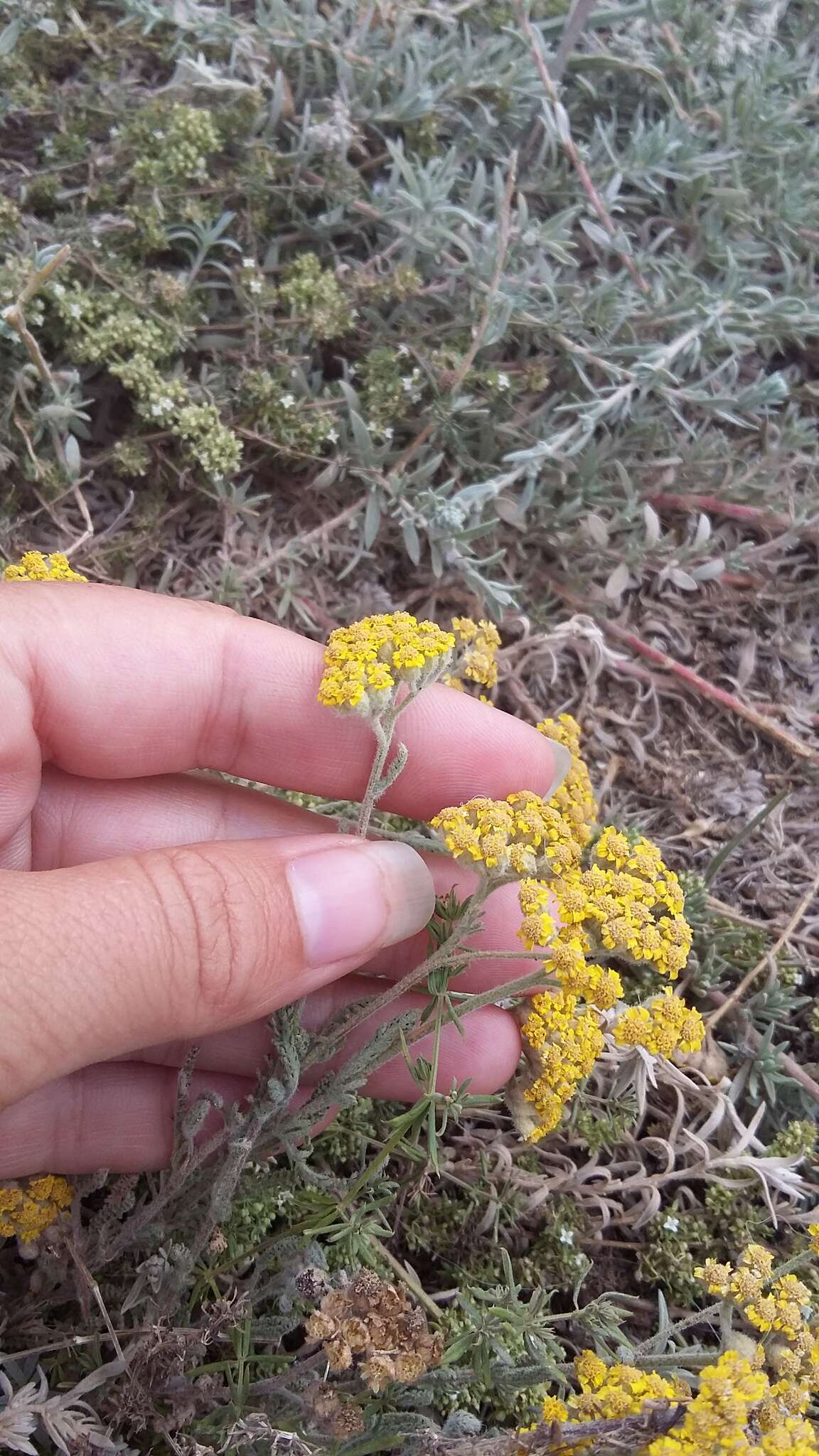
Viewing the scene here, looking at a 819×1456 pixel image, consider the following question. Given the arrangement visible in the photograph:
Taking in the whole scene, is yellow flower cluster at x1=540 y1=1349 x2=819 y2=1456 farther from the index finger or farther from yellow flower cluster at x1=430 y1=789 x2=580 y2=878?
the index finger

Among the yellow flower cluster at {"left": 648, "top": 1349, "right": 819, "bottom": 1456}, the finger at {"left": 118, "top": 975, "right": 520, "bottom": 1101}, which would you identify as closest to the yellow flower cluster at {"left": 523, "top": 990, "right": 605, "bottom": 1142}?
the finger at {"left": 118, "top": 975, "right": 520, "bottom": 1101}

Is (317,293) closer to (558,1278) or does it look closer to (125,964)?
(125,964)

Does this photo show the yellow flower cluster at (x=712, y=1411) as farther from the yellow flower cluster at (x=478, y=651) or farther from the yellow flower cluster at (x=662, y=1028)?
the yellow flower cluster at (x=478, y=651)

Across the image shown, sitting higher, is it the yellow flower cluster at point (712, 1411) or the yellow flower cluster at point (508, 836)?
the yellow flower cluster at point (508, 836)

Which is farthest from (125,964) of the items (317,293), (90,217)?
(90,217)

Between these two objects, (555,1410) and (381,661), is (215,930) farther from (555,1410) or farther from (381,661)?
(555,1410)

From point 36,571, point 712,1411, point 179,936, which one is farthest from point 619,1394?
point 36,571

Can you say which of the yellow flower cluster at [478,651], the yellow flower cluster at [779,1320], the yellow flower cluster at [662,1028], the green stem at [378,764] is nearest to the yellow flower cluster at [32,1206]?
the green stem at [378,764]

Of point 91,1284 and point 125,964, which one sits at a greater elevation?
point 125,964
